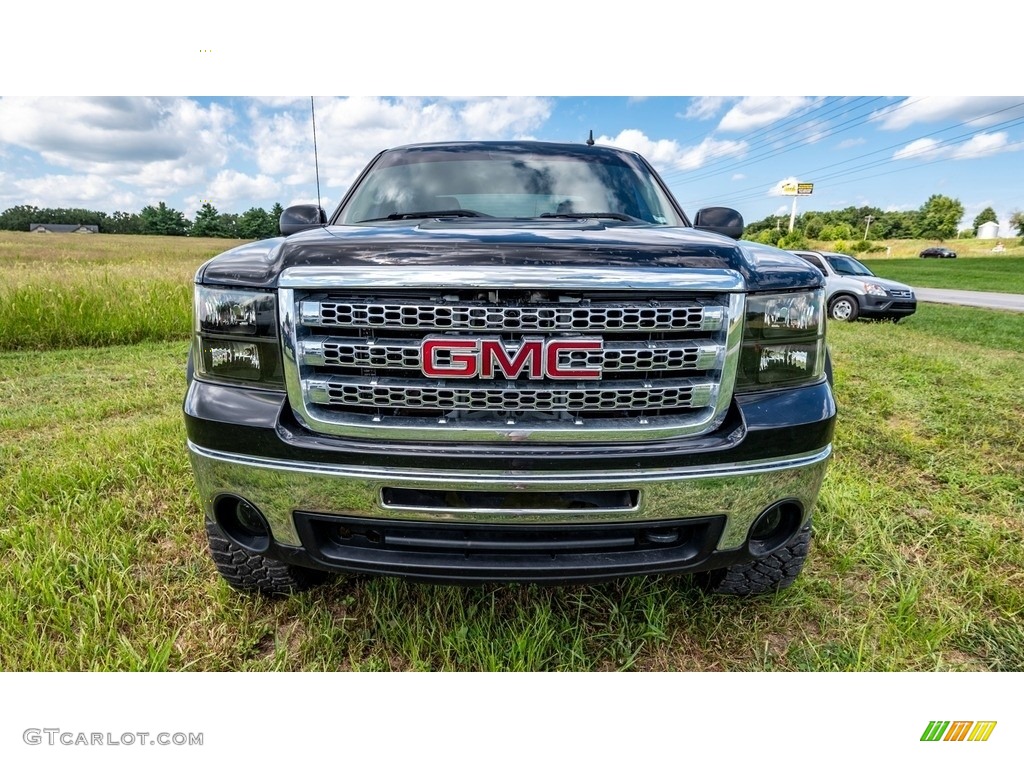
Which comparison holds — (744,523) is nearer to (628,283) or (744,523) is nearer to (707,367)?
(707,367)

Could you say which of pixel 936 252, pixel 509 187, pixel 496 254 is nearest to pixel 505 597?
pixel 496 254

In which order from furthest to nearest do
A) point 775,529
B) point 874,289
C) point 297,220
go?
point 874,289
point 297,220
point 775,529

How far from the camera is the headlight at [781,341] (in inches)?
65.2

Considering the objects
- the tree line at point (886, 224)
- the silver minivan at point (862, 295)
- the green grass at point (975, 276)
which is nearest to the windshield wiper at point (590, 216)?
the silver minivan at point (862, 295)

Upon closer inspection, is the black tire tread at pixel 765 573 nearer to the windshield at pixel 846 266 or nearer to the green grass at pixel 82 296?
the green grass at pixel 82 296

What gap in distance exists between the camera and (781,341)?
169 cm

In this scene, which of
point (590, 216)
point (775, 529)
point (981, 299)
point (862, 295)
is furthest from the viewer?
point (981, 299)

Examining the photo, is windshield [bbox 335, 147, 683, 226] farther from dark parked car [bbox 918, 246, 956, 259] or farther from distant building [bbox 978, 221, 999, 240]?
dark parked car [bbox 918, 246, 956, 259]

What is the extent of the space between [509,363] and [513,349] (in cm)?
4

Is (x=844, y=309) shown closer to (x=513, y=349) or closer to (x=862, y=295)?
(x=862, y=295)

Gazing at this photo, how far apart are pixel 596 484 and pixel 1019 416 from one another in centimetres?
423

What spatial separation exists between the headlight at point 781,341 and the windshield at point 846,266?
452 inches

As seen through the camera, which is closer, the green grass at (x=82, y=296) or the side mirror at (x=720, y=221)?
the side mirror at (x=720, y=221)

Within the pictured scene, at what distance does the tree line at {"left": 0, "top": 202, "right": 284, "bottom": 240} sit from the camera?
3657 millimetres
